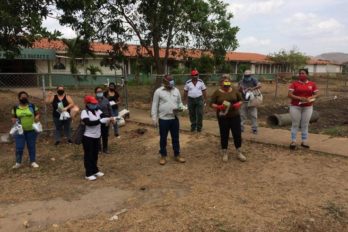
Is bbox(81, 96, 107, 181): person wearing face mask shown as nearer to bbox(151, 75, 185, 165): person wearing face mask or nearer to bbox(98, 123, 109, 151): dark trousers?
bbox(151, 75, 185, 165): person wearing face mask

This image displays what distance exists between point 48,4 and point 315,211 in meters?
9.00

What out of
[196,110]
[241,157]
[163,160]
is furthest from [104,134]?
[241,157]

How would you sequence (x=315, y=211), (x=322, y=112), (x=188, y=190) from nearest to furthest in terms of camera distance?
(x=315, y=211) < (x=188, y=190) < (x=322, y=112)

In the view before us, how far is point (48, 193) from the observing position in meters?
6.46

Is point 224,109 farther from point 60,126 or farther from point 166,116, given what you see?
point 60,126

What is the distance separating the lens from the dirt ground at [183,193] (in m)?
5.12

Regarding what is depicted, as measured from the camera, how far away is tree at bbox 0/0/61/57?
9.60 metres

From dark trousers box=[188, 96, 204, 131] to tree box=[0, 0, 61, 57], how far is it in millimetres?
3851

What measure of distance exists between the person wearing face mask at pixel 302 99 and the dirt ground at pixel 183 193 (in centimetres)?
62

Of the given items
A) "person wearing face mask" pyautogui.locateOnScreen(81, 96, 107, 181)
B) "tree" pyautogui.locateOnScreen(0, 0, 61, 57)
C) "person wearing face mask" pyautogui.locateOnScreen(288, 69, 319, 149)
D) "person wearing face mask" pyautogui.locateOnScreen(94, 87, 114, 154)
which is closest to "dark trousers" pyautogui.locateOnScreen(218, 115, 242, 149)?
"person wearing face mask" pyautogui.locateOnScreen(288, 69, 319, 149)

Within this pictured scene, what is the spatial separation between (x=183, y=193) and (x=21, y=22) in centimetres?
630

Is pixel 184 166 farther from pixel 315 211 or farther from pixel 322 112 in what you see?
pixel 322 112

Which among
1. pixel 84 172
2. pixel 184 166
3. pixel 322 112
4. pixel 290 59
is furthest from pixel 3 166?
pixel 290 59

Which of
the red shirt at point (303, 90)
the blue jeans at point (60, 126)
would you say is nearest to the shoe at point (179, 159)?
the red shirt at point (303, 90)
